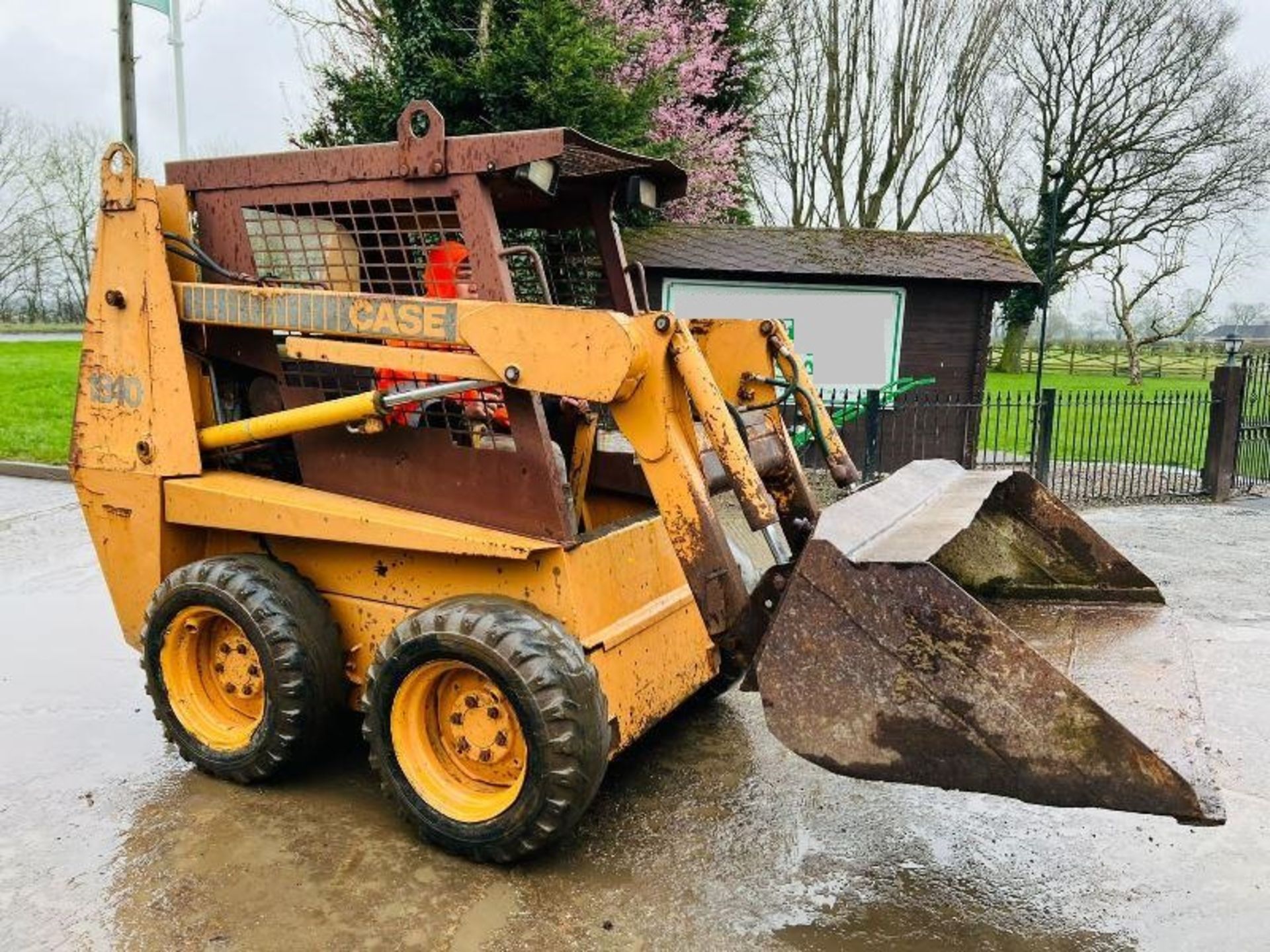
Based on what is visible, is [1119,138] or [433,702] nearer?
[433,702]

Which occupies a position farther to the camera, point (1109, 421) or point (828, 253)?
point (1109, 421)

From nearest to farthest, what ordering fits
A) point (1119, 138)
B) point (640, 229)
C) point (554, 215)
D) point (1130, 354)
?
point (554, 215)
point (640, 229)
point (1119, 138)
point (1130, 354)

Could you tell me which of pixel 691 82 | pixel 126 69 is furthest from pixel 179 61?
pixel 691 82

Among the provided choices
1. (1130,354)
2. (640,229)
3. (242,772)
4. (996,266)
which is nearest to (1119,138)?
(1130,354)

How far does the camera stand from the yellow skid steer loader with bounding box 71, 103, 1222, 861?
275cm

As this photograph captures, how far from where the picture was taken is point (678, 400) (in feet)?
10.7

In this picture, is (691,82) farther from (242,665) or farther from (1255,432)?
(242,665)

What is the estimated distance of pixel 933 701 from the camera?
2.70 m

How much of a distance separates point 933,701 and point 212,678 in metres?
2.77

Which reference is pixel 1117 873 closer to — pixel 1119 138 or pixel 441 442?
pixel 441 442

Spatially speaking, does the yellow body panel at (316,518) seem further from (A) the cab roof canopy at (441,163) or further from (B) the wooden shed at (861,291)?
(B) the wooden shed at (861,291)

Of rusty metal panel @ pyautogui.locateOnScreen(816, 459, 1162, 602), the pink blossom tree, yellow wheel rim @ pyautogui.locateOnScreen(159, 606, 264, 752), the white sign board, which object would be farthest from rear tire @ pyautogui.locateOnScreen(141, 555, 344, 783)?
the pink blossom tree

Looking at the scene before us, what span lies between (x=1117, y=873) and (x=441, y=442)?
2709 millimetres

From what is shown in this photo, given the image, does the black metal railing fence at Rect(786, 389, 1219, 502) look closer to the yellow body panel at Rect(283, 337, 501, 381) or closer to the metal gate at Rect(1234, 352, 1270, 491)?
the metal gate at Rect(1234, 352, 1270, 491)
